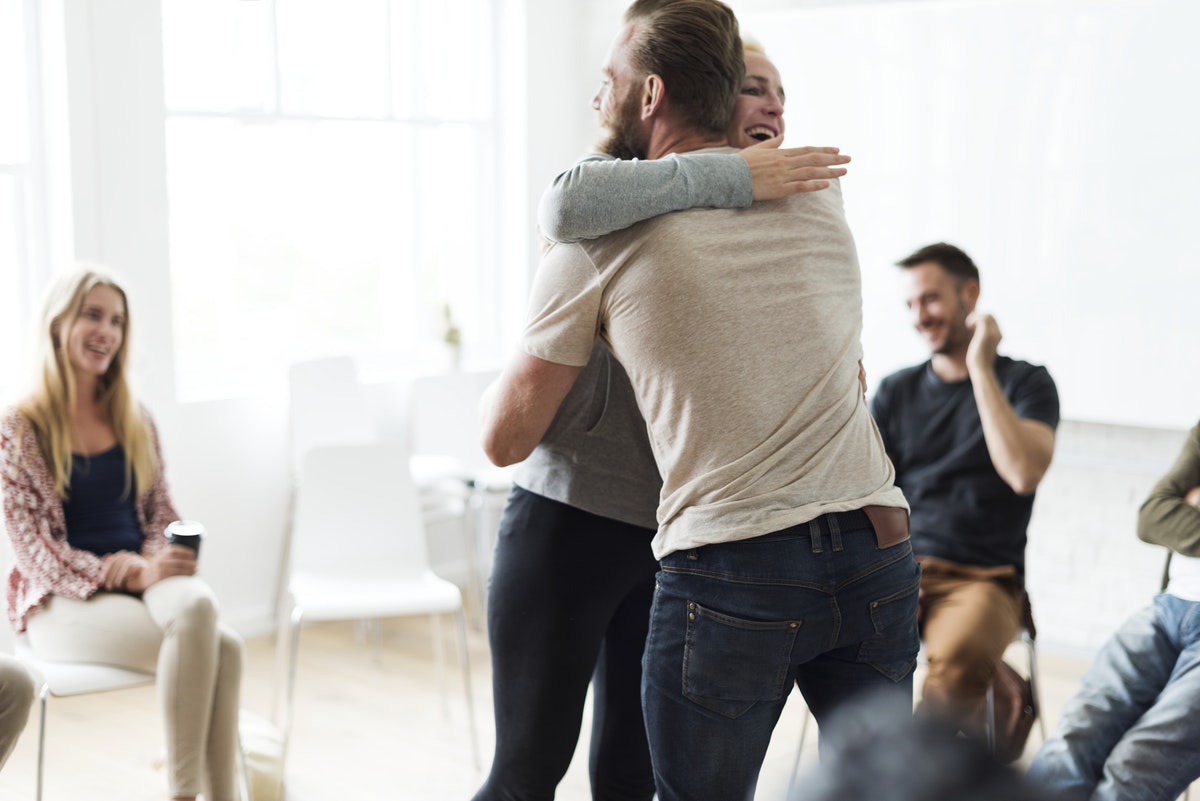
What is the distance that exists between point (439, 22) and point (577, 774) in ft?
9.74

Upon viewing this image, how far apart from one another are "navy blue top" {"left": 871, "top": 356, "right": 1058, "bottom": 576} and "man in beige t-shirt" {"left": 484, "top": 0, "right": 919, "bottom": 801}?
1479 millimetres

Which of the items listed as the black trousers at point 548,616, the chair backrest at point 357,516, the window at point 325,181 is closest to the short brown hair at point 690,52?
the black trousers at point 548,616

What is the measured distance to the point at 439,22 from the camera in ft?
16.0

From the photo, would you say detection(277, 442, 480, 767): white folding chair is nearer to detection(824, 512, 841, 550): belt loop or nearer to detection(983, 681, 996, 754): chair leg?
detection(983, 681, 996, 754): chair leg

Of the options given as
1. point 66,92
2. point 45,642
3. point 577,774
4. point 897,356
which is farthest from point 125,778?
point 897,356

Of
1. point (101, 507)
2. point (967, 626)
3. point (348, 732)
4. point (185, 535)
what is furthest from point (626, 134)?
point (348, 732)

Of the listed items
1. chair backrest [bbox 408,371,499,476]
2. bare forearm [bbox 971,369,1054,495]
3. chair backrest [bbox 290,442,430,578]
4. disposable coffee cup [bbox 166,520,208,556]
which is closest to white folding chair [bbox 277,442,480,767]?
chair backrest [bbox 290,442,430,578]

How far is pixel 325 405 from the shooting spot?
13.8 ft

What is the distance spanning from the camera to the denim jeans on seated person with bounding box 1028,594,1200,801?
7.37 feet

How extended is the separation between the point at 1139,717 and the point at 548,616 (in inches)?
50.4

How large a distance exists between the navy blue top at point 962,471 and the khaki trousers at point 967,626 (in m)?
0.05

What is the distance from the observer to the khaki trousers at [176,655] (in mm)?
2609

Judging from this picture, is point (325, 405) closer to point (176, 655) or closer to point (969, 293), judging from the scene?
point (176, 655)

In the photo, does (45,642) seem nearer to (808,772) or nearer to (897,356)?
(808,772)
